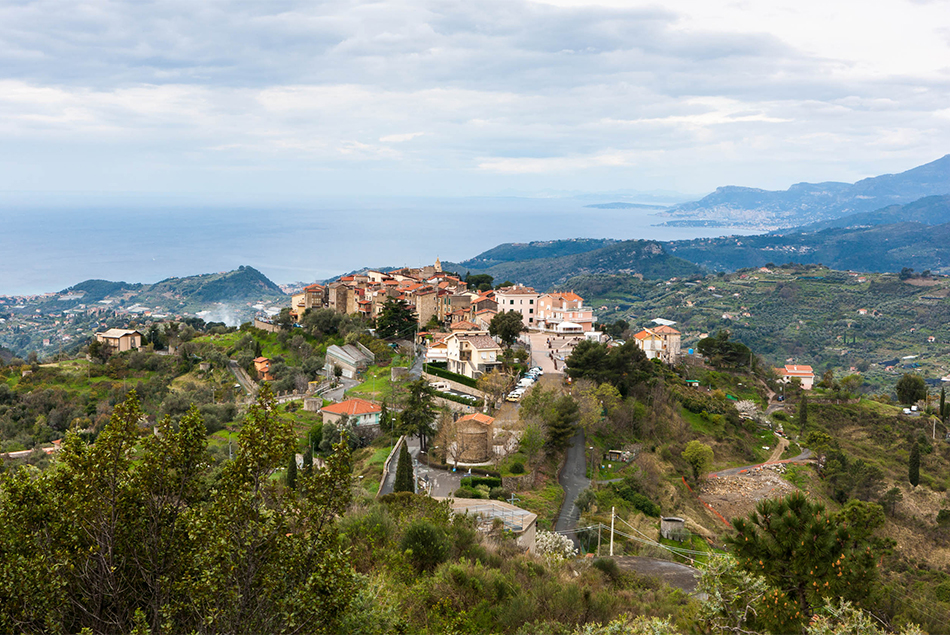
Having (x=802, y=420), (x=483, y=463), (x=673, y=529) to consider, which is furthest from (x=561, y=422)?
(x=802, y=420)

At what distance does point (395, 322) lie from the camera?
39.9 m

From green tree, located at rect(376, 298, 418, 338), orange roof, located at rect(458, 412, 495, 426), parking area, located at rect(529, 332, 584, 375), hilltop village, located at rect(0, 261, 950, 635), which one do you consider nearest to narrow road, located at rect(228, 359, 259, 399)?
hilltop village, located at rect(0, 261, 950, 635)

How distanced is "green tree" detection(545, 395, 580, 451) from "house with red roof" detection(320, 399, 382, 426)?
726cm

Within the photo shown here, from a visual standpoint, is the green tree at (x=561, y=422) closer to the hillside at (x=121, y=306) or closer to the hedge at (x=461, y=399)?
the hedge at (x=461, y=399)

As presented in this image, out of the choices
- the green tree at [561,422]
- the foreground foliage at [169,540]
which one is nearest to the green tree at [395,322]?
the green tree at [561,422]

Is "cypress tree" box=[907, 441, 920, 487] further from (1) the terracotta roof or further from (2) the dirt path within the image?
(1) the terracotta roof

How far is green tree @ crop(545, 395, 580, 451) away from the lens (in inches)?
980

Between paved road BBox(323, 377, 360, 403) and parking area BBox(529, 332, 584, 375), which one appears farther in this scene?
A: parking area BBox(529, 332, 584, 375)

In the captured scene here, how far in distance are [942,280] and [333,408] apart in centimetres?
11157

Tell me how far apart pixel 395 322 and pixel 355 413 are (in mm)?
13186

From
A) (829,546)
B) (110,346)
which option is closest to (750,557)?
(829,546)

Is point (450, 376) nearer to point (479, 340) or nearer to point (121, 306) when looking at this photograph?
point (479, 340)

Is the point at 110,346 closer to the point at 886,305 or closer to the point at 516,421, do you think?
the point at 516,421

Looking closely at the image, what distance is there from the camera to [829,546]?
9.91 meters
